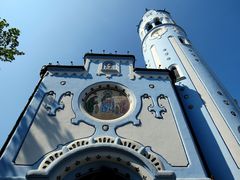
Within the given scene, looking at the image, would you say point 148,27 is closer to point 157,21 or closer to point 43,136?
point 157,21

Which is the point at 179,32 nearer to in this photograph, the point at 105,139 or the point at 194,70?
the point at 194,70

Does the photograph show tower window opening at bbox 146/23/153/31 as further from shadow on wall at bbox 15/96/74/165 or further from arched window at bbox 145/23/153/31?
shadow on wall at bbox 15/96/74/165

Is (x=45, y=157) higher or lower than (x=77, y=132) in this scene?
lower

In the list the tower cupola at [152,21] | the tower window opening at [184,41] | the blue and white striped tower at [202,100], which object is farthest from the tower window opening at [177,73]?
the tower cupola at [152,21]

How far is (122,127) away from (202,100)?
15.1 ft

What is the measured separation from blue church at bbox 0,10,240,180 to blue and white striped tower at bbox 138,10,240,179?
0.12 ft

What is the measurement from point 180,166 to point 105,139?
2474 mm

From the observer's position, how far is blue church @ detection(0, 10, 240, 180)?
821cm

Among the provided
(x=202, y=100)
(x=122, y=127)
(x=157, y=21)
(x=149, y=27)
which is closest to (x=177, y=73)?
(x=202, y=100)

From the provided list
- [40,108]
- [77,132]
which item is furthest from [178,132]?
[40,108]

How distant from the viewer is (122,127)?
9.63 m

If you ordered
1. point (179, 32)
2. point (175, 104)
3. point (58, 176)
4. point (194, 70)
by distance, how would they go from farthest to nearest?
1. point (179, 32)
2. point (194, 70)
3. point (175, 104)
4. point (58, 176)

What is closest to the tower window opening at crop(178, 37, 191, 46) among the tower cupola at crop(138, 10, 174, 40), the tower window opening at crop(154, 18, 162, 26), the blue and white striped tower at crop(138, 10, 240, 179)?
the blue and white striped tower at crop(138, 10, 240, 179)

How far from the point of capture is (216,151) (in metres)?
10.2
